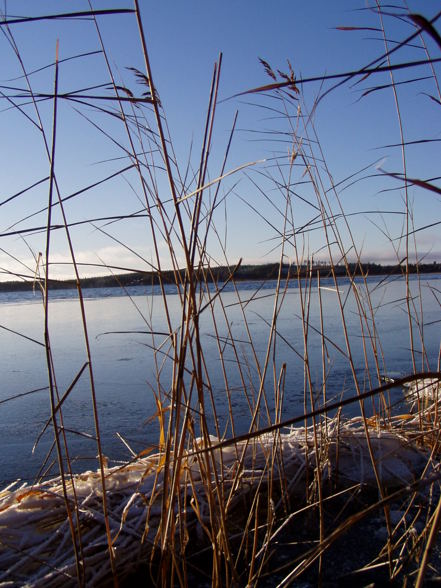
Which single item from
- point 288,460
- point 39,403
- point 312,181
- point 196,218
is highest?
point 312,181

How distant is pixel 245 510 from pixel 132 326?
518 cm

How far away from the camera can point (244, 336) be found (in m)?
5.28

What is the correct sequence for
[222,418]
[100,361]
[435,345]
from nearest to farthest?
[222,418] → [435,345] → [100,361]

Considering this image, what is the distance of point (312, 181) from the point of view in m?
1.50

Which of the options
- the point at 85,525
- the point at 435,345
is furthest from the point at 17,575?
the point at 435,345

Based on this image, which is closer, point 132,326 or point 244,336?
point 244,336

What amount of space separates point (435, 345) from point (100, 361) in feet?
9.45

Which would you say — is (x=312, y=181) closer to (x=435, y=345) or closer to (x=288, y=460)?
(x=288, y=460)

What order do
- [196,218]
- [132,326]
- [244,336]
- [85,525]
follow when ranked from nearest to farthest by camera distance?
[196,218], [85,525], [244,336], [132,326]

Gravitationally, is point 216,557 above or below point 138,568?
above

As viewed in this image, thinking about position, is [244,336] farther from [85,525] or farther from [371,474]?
[85,525]

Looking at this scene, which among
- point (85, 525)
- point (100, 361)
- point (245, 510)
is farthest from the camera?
point (100, 361)

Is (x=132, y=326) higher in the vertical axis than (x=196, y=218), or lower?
lower

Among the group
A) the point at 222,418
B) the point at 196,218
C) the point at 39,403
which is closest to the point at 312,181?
the point at 196,218
